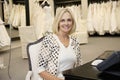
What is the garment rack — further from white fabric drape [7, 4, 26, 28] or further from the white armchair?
the white armchair

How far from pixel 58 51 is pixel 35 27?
3.01 m

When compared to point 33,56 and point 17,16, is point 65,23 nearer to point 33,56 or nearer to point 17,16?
point 33,56

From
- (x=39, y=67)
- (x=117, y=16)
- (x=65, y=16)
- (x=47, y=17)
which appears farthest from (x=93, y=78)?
(x=117, y=16)

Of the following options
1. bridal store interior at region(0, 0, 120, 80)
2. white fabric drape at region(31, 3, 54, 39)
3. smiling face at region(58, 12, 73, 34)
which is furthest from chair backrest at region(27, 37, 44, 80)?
white fabric drape at region(31, 3, 54, 39)

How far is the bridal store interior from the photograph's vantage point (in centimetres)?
457

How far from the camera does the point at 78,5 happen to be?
25.0 feet

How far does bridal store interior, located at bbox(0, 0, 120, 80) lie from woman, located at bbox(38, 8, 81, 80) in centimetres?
163

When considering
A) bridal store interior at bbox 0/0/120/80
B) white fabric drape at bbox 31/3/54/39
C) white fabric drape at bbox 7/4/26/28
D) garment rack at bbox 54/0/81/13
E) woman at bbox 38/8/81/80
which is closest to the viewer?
woman at bbox 38/8/81/80

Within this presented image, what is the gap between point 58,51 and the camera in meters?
1.99

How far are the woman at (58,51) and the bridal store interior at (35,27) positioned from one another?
64.2 inches

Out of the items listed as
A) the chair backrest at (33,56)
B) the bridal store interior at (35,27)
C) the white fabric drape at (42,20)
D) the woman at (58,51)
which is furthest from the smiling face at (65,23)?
the white fabric drape at (42,20)

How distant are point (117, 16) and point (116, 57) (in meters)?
6.00

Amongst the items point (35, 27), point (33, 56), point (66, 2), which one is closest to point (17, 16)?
point (35, 27)

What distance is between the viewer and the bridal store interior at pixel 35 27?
180 inches
